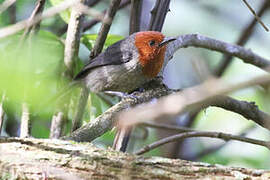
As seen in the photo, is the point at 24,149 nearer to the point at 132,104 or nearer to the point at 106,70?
the point at 132,104

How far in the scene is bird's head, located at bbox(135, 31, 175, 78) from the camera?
13.5 ft

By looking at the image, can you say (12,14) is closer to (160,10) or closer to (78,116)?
(78,116)

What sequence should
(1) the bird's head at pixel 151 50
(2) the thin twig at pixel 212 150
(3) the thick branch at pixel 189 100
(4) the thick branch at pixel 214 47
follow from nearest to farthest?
1. (3) the thick branch at pixel 189 100
2. (4) the thick branch at pixel 214 47
3. (1) the bird's head at pixel 151 50
4. (2) the thin twig at pixel 212 150

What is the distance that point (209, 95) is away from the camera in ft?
3.53

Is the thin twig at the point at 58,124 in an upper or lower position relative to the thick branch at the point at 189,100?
upper

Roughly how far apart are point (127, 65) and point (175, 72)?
2.02m

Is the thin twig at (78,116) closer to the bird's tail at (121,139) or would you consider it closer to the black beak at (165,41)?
the bird's tail at (121,139)

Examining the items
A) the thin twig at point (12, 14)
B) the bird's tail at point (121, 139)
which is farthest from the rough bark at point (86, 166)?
the thin twig at point (12, 14)

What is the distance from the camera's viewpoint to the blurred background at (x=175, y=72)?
2102 millimetres

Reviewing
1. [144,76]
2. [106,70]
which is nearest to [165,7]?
[144,76]

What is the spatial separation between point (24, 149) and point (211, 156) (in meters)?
2.99

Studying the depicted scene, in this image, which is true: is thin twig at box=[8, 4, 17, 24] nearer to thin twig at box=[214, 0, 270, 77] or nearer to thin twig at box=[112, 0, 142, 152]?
thin twig at box=[112, 0, 142, 152]

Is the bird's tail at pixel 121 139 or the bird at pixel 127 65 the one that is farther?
the bird at pixel 127 65

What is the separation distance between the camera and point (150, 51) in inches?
173
